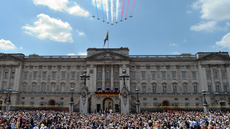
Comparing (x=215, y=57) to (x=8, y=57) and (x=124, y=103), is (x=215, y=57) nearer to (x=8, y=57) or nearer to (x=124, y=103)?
(x=124, y=103)

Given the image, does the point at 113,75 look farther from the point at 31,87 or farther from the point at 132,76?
the point at 31,87

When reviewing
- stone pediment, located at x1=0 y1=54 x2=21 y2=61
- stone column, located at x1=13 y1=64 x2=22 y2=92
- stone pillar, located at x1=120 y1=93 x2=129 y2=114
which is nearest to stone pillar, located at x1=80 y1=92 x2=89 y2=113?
stone pillar, located at x1=120 y1=93 x2=129 y2=114

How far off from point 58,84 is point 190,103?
4412 centimetres

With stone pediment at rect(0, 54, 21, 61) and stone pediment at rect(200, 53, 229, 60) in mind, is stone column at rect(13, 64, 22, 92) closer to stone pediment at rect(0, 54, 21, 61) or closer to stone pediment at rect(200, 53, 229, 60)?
stone pediment at rect(0, 54, 21, 61)

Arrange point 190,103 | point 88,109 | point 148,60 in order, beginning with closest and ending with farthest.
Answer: point 88,109 < point 190,103 < point 148,60

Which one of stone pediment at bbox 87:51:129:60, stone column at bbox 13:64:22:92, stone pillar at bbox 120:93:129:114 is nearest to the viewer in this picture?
stone pillar at bbox 120:93:129:114

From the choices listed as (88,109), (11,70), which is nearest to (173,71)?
(88,109)

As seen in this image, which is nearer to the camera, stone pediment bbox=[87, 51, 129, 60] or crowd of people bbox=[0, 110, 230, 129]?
crowd of people bbox=[0, 110, 230, 129]

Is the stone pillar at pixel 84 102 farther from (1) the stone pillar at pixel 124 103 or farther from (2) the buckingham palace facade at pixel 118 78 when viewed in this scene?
(2) the buckingham palace facade at pixel 118 78

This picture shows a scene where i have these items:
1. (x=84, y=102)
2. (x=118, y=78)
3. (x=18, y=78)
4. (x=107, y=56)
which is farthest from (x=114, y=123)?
(x=18, y=78)

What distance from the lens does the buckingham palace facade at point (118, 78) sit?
5725cm

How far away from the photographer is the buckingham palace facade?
57.2 metres

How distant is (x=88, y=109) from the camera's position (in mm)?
35000

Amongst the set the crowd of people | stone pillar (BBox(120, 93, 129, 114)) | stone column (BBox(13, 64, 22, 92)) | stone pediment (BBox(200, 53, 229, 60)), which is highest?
stone pediment (BBox(200, 53, 229, 60))
